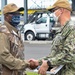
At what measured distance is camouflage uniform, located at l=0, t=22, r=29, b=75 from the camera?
4.72m

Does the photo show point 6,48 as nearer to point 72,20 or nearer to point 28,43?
point 72,20

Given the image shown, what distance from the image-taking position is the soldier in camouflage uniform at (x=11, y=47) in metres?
4.73

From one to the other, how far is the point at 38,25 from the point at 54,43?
68.9 feet

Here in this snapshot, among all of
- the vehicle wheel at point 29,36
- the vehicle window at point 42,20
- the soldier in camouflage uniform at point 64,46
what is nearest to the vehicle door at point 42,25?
the vehicle window at point 42,20

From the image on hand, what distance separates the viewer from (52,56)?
459 centimetres

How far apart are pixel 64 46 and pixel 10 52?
0.88m

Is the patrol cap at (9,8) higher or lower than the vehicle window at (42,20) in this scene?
higher

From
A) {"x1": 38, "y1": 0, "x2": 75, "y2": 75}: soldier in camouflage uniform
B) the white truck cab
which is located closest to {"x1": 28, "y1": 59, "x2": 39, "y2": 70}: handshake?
{"x1": 38, "y1": 0, "x2": 75, "y2": 75}: soldier in camouflage uniform

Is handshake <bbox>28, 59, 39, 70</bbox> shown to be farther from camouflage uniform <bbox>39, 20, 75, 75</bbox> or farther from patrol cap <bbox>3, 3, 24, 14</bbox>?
patrol cap <bbox>3, 3, 24, 14</bbox>

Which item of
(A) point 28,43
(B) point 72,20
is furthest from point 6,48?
(A) point 28,43

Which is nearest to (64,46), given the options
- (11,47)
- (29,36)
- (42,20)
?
(11,47)

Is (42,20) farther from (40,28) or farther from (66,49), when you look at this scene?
(66,49)

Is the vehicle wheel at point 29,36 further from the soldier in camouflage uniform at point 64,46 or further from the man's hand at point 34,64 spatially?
the soldier in camouflage uniform at point 64,46

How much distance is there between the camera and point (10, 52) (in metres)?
4.89
